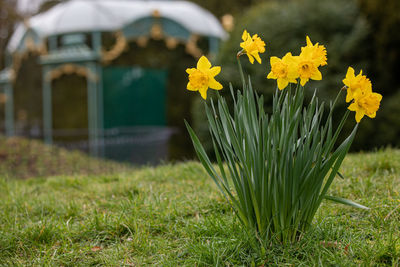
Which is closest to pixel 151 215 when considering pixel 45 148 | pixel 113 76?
pixel 45 148

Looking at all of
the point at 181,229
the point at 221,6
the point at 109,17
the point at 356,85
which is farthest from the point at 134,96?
the point at 221,6

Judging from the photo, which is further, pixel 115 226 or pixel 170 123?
pixel 170 123

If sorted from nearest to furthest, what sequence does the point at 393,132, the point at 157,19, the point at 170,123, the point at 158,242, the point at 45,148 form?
1. the point at 158,242
2. the point at 393,132
3. the point at 45,148
4. the point at 157,19
5. the point at 170,123

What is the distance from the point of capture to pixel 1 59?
22.5 meters

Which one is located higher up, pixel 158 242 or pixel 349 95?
pixel 349 95

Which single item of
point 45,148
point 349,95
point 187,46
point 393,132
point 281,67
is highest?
point 187,46

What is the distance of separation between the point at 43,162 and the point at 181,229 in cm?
482

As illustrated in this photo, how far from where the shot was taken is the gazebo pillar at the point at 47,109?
29.8ft

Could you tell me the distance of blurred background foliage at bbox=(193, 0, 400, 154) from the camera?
6.29 meters

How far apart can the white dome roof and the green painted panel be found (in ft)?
3.29

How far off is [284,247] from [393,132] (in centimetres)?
492

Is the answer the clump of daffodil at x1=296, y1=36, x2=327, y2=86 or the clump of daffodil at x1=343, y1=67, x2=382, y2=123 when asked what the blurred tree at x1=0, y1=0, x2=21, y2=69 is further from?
the clump of daffodil at x1=343, y1=67, x2=382, y2=123

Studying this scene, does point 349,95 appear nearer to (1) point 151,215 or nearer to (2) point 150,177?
(1) point 151,215

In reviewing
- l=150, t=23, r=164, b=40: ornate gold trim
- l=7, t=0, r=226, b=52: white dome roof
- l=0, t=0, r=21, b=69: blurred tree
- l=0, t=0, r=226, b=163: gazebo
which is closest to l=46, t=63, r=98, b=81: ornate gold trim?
l=0, t=0, r=226, b=163: gazebo
